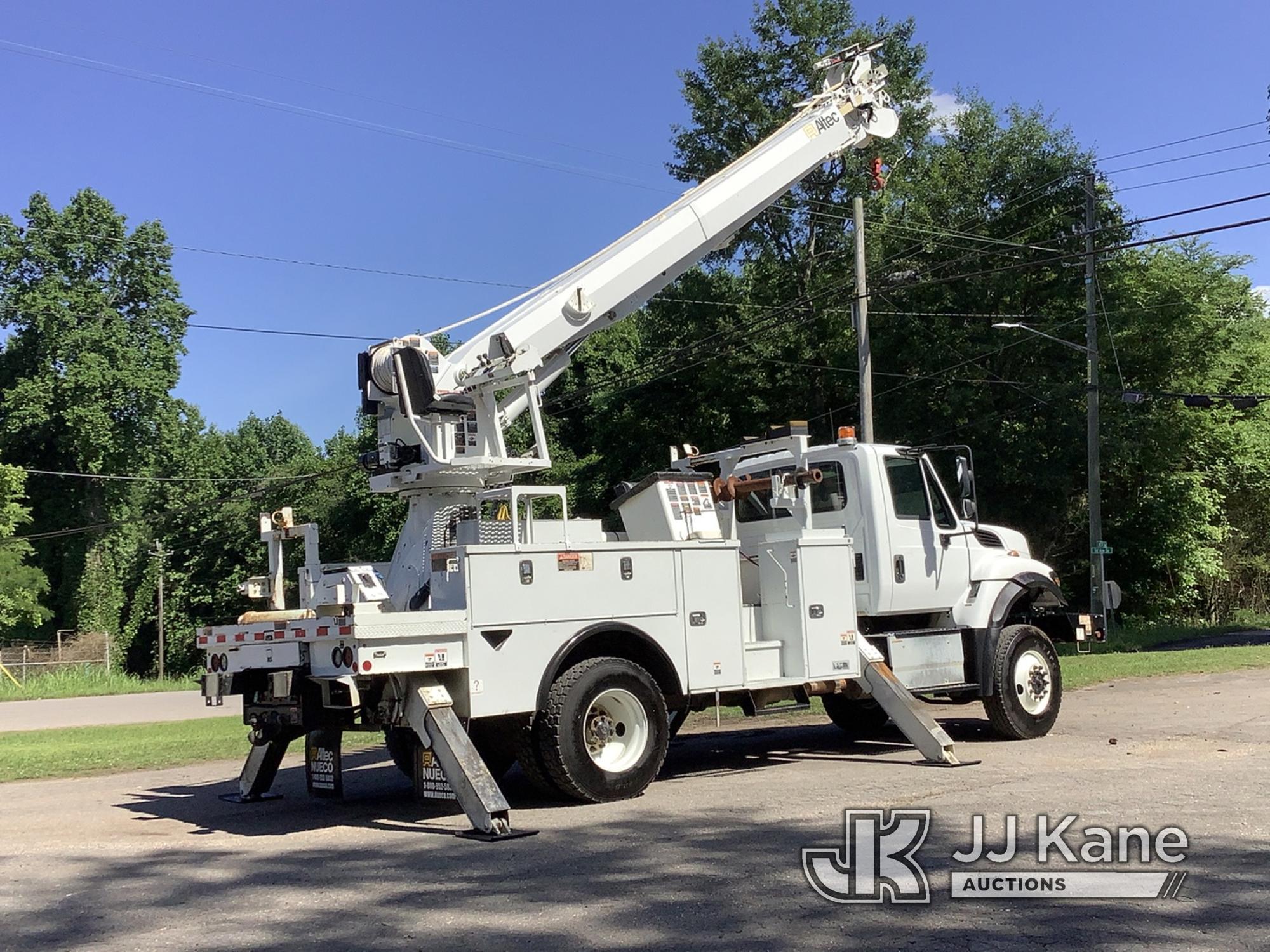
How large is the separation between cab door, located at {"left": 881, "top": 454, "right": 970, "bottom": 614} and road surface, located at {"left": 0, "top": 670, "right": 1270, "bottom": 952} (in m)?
1.47

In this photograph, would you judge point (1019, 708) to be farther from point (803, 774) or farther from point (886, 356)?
point (886, 356)

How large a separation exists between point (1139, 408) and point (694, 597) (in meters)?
28.1

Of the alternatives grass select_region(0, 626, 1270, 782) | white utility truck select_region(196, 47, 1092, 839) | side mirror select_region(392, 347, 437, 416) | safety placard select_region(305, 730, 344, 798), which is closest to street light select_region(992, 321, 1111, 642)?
grass select_region(0, 626, 1270, 782)

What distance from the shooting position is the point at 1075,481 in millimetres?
34344

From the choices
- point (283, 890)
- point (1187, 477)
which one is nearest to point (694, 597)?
point (283, 890)

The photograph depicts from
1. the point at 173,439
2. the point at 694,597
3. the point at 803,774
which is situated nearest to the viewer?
the point at 694,597

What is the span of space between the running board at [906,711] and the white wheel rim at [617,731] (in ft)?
8.21

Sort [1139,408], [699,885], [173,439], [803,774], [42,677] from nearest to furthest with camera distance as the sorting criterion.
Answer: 1. [699,885]
2. [803,774]
3. [1139,408]
4. [42,677]
5. [173,439]

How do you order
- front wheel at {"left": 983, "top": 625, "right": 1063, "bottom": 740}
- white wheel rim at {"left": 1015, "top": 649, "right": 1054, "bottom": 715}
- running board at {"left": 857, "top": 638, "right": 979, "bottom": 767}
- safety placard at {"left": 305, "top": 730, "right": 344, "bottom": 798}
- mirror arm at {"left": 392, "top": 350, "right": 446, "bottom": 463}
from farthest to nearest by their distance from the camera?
white wheel rim at {"left": 1015, "top": 649, "right": 1054, "bottom": 715} < front wheel at {"left": 983, "top": 625, "right": 1063, "bottom": 740} < running board at {"left": 857, "top": 638, "right": 979, "bottom": 767} < mirror arm at {"left": 392, "top": 350, "right": 446, "bottom": 463} < safety placard at {"left": 305, "top": 730, "right": 344, "bottom": 798}

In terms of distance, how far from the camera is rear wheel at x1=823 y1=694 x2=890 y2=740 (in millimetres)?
12281

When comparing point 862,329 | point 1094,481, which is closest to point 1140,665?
point 862,329

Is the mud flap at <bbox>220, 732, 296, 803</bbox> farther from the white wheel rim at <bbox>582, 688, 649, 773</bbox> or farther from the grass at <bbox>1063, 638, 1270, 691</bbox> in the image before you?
the grass at <bbox>1063, 638, 1270, 691</bbox>

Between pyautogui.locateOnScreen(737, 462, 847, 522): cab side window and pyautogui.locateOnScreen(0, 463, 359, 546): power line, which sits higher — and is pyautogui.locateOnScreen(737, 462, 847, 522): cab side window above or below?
below

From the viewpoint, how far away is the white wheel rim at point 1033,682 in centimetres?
1156
